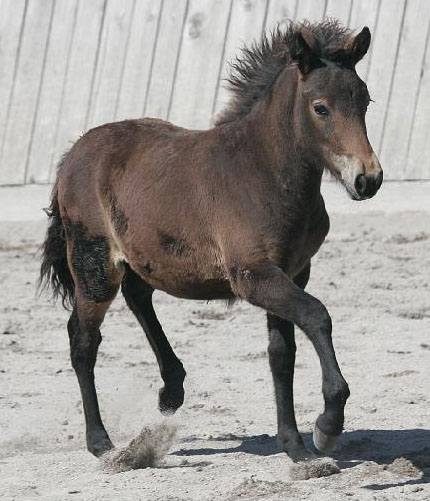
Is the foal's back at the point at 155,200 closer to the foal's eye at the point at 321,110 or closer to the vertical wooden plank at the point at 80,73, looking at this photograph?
the foal's eye at the point at 321,110

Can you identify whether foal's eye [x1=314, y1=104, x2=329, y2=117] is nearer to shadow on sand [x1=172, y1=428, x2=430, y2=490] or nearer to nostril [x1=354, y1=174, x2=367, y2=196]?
nostril [x1=354, y1=174, x2=367, y2=196]

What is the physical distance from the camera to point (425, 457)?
5438 millimetres

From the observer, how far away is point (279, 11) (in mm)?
10102

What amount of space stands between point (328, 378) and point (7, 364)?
9.75 feet

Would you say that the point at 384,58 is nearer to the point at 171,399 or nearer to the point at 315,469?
the point at 171,399

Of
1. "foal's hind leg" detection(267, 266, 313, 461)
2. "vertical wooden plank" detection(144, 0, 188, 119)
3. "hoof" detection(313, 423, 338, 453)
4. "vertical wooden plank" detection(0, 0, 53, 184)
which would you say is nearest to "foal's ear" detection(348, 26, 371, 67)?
"foal's hind leg" detection(267, 266, 313, 461)

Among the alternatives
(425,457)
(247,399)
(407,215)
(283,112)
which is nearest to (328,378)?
(425,457)

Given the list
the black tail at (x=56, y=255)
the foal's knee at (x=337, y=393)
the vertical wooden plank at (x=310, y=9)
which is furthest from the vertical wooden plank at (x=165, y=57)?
the foal's knee at (x=337, y=393)

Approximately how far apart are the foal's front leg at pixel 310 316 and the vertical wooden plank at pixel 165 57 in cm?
522

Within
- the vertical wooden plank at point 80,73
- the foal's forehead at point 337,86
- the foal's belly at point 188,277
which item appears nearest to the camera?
the foal's forehead at point 337,86

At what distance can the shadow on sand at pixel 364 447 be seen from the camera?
18.0 feet

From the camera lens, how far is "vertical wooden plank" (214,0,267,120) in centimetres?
1009

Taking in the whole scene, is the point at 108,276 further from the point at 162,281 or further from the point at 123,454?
the point at 123,454

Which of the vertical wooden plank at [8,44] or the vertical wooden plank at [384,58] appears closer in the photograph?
the vertical wooden plank at [384,58]
